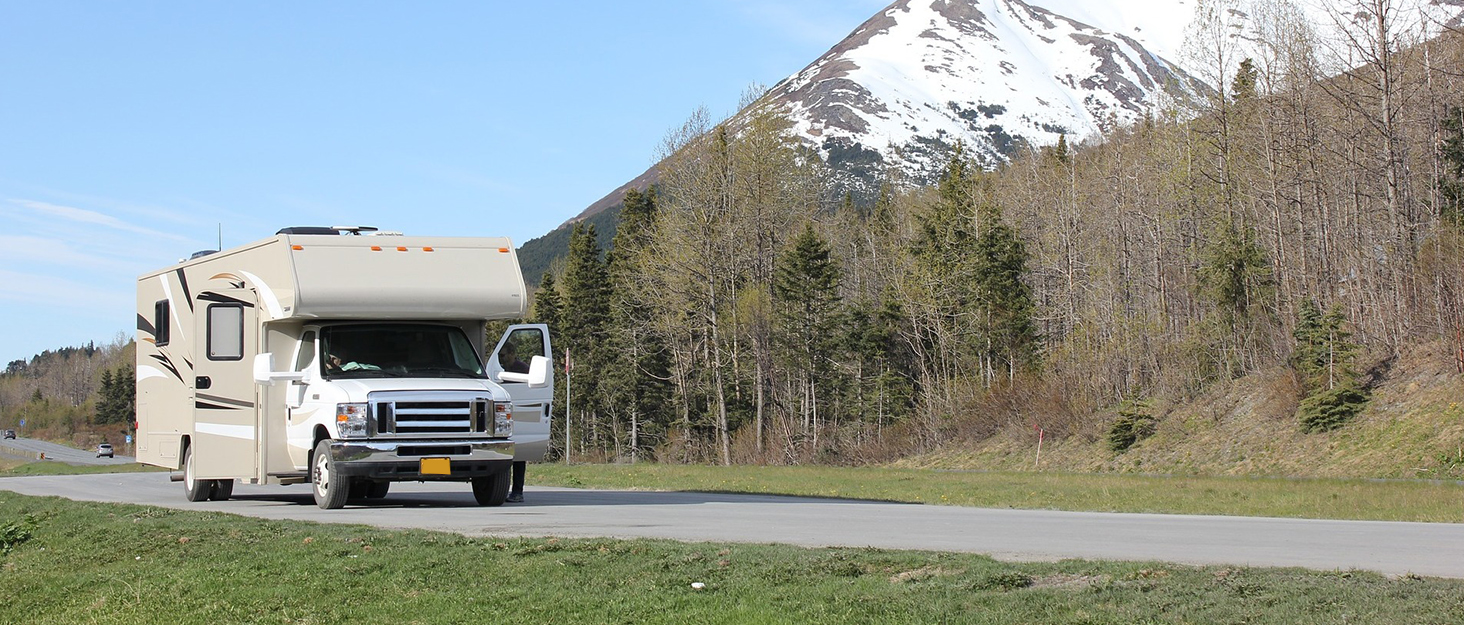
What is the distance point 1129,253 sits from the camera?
56.8 m

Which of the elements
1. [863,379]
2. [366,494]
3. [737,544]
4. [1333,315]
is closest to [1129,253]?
[863,379]

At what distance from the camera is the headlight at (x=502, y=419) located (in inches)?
661

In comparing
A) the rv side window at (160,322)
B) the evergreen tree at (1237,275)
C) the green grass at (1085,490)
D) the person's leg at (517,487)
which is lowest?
the green grass at (1085,490)

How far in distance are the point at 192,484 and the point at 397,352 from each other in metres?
4.50

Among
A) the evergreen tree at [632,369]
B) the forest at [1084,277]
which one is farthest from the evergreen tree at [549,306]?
the evergreen tree at [632,369]

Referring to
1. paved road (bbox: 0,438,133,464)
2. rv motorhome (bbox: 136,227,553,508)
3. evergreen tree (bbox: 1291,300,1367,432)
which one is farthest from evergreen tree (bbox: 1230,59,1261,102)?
paved road (bbox: 0,438,133,464)

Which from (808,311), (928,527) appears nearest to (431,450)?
(928,527)

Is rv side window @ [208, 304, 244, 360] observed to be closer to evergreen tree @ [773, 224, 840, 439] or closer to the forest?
the forest

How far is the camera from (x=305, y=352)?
1697cm

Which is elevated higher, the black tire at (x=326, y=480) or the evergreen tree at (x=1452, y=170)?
the evergreen tree at (x=1452, y=170)

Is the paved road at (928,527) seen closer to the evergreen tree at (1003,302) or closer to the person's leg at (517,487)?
the person's leg at (517,487)

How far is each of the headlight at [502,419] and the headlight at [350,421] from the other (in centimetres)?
158

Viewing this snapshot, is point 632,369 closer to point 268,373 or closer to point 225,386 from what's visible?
point 225,386

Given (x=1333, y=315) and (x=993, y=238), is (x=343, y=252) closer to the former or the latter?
(x=1333, y=315)
